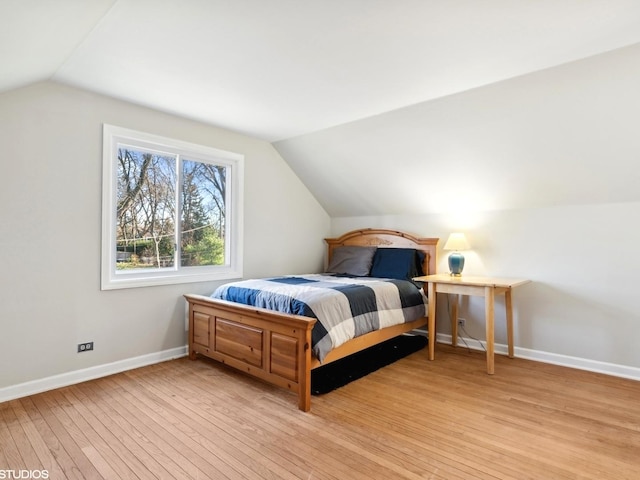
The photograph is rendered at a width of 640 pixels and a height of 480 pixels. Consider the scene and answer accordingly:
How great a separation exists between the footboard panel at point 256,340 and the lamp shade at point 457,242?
2014 mm

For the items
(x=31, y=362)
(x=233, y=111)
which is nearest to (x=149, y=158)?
(x=233, y=111)

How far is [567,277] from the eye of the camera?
11.0 ft

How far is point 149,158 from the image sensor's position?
11.3 feet

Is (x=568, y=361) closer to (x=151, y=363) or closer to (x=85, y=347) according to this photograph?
(x=151, y=363)

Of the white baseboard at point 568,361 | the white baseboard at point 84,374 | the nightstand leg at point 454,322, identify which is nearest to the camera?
the white baseboard at point 84,374

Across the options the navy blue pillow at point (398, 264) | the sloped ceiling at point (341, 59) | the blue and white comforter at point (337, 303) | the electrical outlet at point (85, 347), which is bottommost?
the electrical outlet at point (85, 347)

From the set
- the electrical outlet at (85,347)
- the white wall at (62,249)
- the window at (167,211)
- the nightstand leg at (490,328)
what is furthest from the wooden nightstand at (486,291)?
the electrical outlet at (85,347)

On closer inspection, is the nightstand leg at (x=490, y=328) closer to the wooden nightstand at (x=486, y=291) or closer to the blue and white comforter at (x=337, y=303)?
the wooden nightstand at (x=486, y=291)

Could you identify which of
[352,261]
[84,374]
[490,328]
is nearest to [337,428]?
[490,328]

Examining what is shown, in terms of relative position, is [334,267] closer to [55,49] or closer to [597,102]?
[597,102]

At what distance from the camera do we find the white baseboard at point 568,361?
3041mm

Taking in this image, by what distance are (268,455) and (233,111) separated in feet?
9.15

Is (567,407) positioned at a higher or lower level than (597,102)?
lower

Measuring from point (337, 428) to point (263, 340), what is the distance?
Answer: 0.86m
